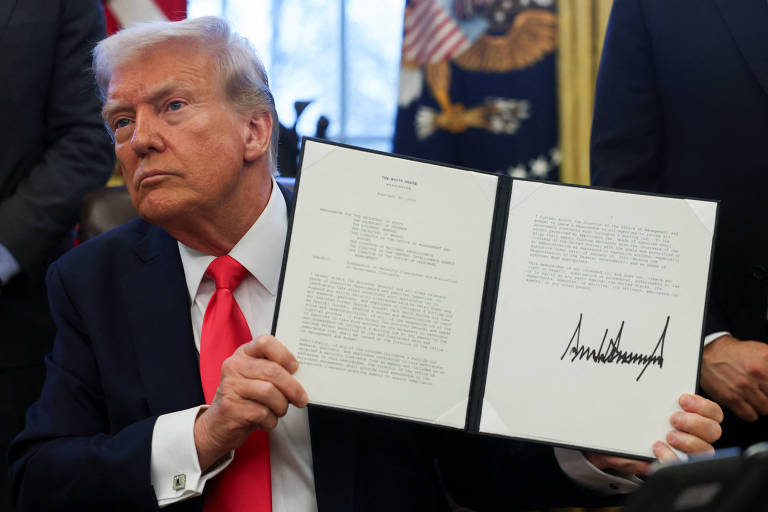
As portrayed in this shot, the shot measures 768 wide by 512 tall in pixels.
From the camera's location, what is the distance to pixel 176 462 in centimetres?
142

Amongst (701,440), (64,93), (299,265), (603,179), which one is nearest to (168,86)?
(299,265)

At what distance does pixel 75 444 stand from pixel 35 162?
42.1 inches

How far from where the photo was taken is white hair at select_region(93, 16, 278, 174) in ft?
5.29

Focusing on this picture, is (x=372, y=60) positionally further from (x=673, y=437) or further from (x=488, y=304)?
(x=673, y=437)

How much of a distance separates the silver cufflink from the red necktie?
0.09 meters

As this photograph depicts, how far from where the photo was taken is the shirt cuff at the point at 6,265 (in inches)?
83.0

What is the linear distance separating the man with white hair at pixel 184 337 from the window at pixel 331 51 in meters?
2.16

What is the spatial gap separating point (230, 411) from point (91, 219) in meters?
0.90

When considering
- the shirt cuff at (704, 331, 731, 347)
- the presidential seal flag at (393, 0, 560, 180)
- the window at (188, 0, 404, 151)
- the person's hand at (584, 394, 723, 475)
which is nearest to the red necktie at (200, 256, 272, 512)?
the person's hand at (584, 394, 723, 475)

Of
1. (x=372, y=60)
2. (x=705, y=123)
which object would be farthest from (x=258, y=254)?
(x=372, y=60)

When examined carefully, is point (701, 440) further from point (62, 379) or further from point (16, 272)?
point (16, 272)

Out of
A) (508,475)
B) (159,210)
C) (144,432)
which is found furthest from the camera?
(508,475)

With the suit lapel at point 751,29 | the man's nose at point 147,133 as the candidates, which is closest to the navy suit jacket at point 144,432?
the man's nose at point 147,133

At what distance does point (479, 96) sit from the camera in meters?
3.54
